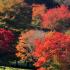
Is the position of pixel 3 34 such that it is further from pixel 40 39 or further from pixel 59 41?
pixel 59 41

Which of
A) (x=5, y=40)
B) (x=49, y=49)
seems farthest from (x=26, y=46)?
(x=49, y=49)

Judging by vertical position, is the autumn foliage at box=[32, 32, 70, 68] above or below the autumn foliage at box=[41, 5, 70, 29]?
below

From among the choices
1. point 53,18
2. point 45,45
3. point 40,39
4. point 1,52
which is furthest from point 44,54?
point 53,18

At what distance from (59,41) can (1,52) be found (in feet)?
50.4

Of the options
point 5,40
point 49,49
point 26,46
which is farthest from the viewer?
point 5,40

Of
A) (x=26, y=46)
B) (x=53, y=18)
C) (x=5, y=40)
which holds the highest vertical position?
(x=53, y=18)

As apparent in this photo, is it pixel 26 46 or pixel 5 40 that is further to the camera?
pixel 5 40

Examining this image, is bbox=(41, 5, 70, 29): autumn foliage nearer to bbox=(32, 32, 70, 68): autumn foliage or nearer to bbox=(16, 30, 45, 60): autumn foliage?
bbox=(16, 30, 45, 60): autumn foliage

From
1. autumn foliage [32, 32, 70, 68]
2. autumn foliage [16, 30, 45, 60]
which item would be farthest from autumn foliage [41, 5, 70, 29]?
autumn foliage [32, 32, 70, 68]

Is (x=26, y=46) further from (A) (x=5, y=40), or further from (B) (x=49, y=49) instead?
(B) (x=49, y=49)

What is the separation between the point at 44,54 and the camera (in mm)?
79000

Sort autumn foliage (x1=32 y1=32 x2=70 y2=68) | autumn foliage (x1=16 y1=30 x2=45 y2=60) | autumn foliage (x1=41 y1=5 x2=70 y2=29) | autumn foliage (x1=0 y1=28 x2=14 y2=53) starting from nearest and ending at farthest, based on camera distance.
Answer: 1. autumn foliage (x1=32 y1=32 x2=70 y2=68)
2. autumn foliage (x1=16 y1=30 x2=45 y2=60)
3. autumn foliage (x1=0 y1=28 x2=14 y2=53)
4. autumn foliage (x1=41 y1=5 x2=70 y2=29)

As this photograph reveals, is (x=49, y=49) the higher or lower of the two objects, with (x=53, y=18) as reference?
lower

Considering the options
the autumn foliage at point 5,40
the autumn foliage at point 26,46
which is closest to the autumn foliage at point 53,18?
the autumn foliage at point 26,46
